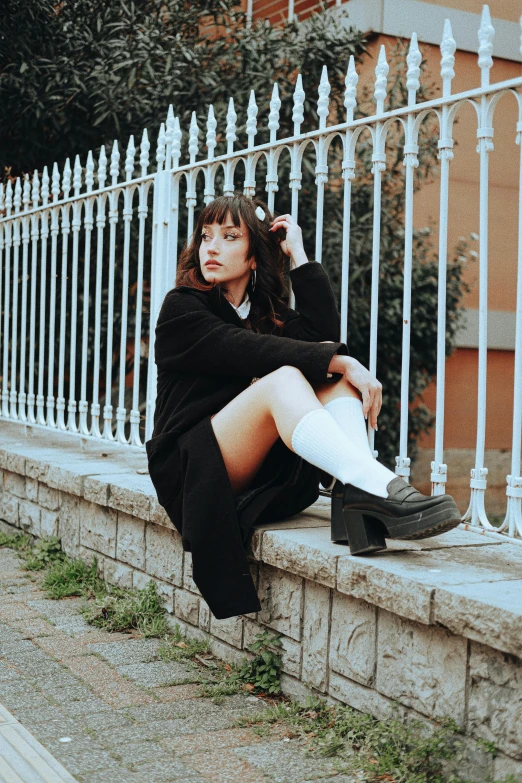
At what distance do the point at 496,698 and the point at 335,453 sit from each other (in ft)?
2.72

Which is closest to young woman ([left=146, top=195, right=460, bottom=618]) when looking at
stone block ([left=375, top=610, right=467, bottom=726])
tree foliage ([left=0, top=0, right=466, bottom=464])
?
stone block ([left=375, top=610, right=467, bottom=726])

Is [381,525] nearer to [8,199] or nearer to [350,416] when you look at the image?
[350,416]

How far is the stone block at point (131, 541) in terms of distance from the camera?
387 centimetres

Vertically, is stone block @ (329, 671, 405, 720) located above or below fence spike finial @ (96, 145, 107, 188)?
below

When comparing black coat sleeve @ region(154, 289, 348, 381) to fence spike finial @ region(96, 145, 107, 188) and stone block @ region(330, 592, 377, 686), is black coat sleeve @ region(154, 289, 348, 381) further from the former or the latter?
fence spike finial @ region(96, 145, 107, 188)

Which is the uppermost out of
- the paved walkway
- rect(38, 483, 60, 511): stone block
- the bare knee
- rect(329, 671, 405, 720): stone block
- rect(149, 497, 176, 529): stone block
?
the bare knee

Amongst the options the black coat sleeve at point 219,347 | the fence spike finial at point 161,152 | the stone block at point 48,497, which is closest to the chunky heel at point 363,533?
the black coat sleeve at point 219,347

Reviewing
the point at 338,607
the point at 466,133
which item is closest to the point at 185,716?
the point at 338,607

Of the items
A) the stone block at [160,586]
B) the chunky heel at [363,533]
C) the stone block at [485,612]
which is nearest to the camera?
the stone block at [485,612]

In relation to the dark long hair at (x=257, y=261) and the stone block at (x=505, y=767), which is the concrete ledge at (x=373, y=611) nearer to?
the stone block at (x=505, y=767)

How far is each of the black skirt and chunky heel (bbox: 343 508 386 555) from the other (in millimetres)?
403

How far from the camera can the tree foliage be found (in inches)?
282

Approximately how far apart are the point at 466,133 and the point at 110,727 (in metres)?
7.28

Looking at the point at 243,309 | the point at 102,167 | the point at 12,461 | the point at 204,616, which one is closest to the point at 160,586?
the point at 204,616
